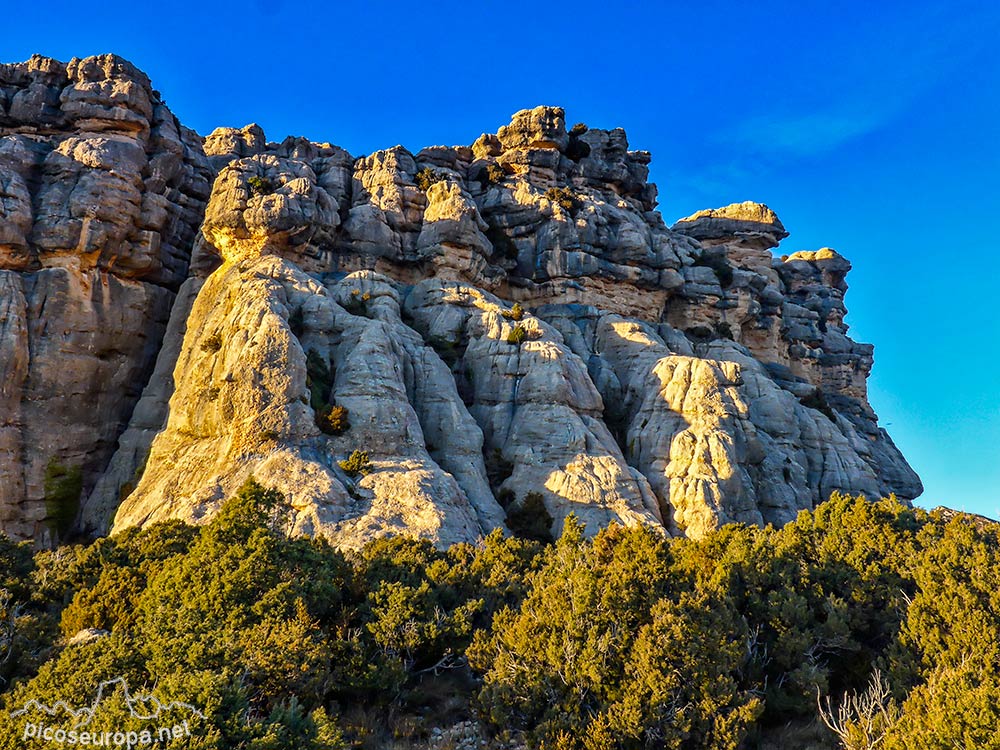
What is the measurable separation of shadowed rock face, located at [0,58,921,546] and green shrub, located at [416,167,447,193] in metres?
0.37

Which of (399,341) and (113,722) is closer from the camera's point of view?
(113,722)

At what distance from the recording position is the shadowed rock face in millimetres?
38938

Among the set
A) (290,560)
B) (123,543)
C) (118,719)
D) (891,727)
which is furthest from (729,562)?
(123,543)

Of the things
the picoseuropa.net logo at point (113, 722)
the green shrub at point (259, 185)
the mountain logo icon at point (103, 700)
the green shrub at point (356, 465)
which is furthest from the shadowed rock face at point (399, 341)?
the picoseuropa.net logo at point (113, 722)

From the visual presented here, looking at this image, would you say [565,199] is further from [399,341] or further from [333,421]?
[333,421]

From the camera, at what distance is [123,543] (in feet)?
90.6

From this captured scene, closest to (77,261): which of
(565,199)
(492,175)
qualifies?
(492,175)

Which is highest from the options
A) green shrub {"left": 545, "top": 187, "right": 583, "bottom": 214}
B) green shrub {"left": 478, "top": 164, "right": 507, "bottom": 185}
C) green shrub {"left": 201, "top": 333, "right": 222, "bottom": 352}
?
green shrub {"left": 478, "top": 164, "right": 507, "bottom": 185}

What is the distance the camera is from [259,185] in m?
56.1

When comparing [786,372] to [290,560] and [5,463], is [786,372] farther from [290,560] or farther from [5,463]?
[5,463]

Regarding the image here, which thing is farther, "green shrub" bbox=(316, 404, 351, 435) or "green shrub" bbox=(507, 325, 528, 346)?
"green shrub" bbox=(507, 325, 528, 346)

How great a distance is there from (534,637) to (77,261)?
49.2 metres

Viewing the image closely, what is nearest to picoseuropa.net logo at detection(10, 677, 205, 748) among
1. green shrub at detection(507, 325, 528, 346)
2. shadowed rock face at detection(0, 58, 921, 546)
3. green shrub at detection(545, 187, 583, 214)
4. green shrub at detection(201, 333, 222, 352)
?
shadowed rock face at detection(0, 58, 921, 546)

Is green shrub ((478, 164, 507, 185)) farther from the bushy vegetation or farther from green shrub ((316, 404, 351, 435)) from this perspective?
the bushy vegetation
